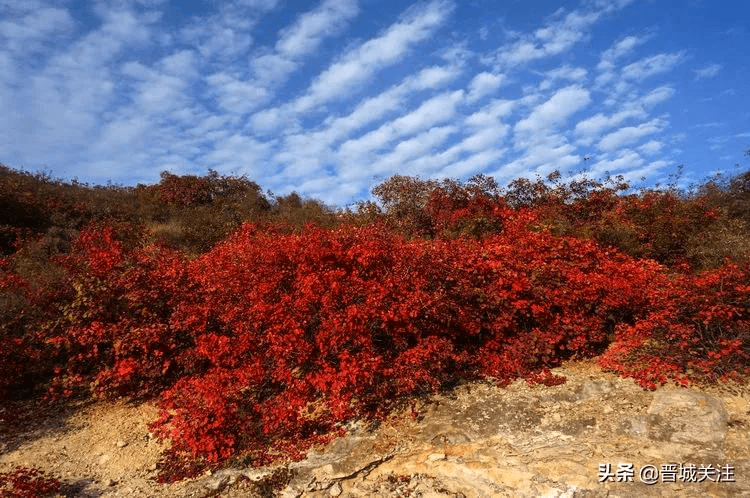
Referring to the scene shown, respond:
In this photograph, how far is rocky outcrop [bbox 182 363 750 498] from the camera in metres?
6.62

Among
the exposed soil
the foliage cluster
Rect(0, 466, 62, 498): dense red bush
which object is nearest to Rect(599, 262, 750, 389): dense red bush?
the foliage cluster

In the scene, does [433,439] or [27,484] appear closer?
[27,484]

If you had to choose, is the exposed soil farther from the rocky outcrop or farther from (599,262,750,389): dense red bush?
(599,262,750,389): dense red bush

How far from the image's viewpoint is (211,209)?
74.3 ft

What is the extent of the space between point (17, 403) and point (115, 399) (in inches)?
79.1

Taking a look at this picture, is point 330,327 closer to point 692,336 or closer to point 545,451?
point 545,451

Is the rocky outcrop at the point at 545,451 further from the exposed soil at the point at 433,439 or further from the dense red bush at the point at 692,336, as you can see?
the dense red bush at the point at 692,336

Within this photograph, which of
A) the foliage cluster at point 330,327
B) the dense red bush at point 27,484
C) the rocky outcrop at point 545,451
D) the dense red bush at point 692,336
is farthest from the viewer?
the foliage cluster at point 330,327

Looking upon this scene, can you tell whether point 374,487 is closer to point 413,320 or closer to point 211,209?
point 413,320

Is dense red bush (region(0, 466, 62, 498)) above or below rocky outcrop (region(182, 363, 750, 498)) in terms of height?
above

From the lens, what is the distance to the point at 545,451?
7375 millimetres

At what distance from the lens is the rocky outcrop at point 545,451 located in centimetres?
662

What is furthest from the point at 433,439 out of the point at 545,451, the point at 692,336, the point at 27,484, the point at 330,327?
the point at 27,484

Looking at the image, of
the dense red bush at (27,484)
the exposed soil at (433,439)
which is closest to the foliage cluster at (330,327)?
the exposed soil at (433,439)
